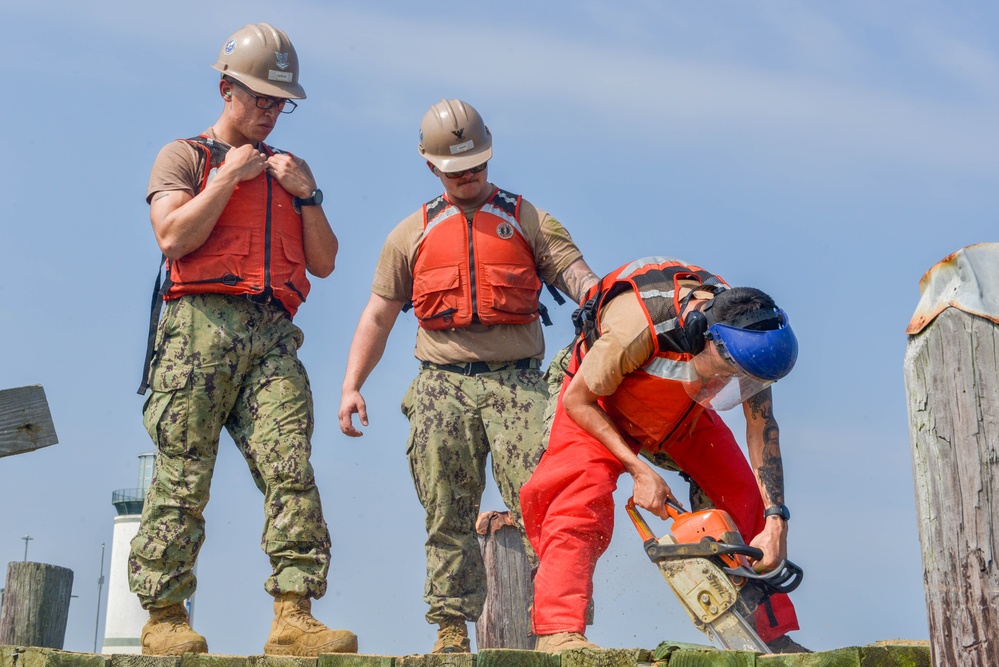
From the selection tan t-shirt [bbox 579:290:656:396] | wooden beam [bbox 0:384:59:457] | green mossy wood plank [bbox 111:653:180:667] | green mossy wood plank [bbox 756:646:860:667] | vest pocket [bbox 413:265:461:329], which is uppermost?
vest pocket [bbox 413:265:461:329]

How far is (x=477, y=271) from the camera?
704 cm

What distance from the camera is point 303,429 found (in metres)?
6.28

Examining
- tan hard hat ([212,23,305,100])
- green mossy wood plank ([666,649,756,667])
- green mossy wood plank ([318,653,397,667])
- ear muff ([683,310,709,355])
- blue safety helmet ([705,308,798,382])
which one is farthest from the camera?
tan hard hat ([212,23,305,100])

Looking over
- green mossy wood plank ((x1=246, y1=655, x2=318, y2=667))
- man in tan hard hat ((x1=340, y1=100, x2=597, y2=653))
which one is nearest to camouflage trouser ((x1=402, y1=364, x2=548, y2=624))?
man in tan hard hat ((x1=340, y1=100, x2=597, y2=653))

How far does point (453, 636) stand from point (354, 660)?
1833 millimetres

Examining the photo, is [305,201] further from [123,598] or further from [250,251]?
[123,598]

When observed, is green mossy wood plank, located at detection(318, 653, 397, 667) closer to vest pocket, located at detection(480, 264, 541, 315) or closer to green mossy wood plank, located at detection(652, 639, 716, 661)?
green mossy wood plank, located at detection(652, 639, 716, 661)

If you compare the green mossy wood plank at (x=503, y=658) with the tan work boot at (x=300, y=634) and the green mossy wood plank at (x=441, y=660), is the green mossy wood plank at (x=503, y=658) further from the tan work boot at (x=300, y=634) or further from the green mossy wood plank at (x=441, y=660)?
the tan work boot at (x=300, y=634)

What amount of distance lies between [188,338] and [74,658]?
1735 millimetres

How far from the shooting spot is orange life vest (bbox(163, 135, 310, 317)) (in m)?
6.45

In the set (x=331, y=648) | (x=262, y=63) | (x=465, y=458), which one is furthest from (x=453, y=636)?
(x=262, y=63)

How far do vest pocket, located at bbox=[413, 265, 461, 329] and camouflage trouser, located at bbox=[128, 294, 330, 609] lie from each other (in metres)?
0.81

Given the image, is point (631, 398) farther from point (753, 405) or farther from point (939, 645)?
point (939, 645)

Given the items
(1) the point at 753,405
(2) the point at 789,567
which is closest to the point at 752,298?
(1) the point at 753,405
